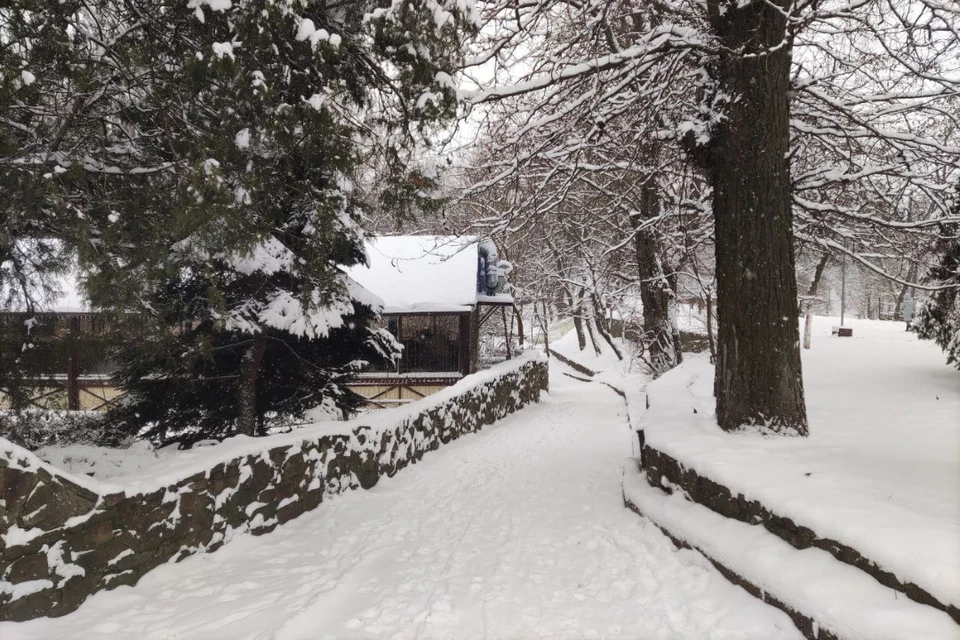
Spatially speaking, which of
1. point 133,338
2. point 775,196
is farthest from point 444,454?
point 775,196

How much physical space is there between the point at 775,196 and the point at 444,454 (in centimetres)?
570

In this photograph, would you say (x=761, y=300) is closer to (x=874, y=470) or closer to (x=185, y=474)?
(x=874, y=470)

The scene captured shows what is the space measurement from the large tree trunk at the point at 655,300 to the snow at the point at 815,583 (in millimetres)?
7830

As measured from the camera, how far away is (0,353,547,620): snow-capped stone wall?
119 inches

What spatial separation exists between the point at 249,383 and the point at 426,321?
9.73 metres

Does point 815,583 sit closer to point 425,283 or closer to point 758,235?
point 758,235

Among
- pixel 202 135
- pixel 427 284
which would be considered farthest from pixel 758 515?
pixel 427 284

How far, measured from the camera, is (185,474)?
159 inches

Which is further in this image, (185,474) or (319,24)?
(319,24)

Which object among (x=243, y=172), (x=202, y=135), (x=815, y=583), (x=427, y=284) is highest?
(x=202, y=135)

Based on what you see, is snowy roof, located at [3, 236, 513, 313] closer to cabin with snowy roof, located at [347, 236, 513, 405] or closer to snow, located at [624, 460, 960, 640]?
cabin with snowy roof, located at [347, 236, 513, 405]

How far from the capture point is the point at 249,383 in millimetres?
6676

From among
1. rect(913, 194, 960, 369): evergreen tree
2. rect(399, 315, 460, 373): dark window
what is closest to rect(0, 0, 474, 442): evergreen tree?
rect(913, 194, 960, 369): evergreen tree

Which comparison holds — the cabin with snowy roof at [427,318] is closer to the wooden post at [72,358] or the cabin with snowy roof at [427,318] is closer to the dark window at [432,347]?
the dark window at [432,347]
